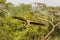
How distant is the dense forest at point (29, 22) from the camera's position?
295 centimetres

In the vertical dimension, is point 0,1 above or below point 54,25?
above

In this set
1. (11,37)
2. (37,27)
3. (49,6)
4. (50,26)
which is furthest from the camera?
(49,6)

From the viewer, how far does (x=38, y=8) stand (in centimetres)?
359

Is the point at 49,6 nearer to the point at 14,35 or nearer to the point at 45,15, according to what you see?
the point at 45,15

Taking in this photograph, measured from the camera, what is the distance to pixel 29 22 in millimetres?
3123

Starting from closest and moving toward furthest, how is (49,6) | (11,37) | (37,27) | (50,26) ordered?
(11,37), (37,27), (50,26), (49,6)

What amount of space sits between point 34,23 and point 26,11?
1.02ft

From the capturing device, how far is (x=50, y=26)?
3.26 metres

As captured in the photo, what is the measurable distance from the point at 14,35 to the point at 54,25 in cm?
71

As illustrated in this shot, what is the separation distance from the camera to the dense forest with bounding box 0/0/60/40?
295 cm

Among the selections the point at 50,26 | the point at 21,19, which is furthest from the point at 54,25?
the point at 21,19

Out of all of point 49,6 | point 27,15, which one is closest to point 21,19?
point 27,15

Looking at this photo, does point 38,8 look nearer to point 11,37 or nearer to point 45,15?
point 45,15

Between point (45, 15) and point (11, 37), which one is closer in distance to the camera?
point (11, 37)
